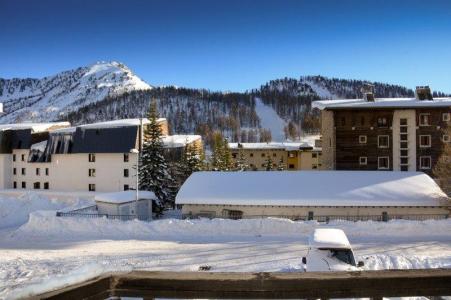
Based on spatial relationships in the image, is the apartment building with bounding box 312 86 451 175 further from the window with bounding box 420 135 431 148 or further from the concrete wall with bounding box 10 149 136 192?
the concrete wall with bounding box 10 149 136 192

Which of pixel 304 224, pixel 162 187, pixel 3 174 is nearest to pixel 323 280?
pixel 304 224

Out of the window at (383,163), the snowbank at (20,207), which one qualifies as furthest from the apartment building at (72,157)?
the window at (383,163)

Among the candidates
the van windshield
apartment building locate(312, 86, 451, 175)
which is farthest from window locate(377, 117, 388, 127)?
the van windshield

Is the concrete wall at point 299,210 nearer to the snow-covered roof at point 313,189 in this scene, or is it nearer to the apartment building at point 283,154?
the snow-covered roof at point 313,189

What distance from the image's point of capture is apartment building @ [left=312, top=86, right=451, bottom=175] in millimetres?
49031

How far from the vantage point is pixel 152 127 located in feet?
144

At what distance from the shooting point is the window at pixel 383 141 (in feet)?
162

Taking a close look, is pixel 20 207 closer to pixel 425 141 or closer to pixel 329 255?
pixel 329 255

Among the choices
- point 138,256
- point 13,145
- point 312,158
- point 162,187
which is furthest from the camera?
point 312,158

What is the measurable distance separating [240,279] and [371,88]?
181ft

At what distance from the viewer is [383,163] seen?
49250 millimetres

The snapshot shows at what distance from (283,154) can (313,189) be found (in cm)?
7201

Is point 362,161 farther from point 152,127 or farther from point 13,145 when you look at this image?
point 13,145

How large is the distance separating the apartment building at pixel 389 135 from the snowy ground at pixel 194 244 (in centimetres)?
2449
